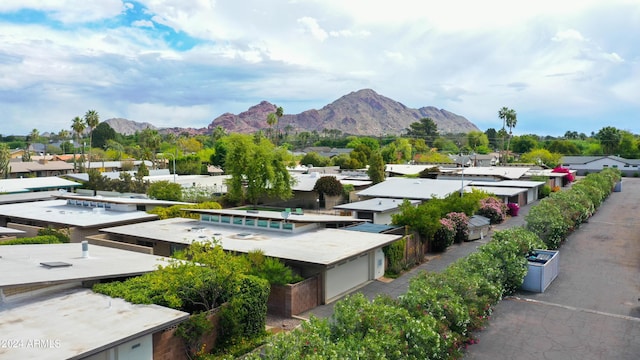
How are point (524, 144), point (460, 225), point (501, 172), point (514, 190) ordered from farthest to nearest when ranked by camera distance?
point (524, 144) < point (501, 172) < point (514, 190) < point (460, 225)

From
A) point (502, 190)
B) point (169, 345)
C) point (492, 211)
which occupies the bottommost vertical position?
point (169, 345)

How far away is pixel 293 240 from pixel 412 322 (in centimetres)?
1402

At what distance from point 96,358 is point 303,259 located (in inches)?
425

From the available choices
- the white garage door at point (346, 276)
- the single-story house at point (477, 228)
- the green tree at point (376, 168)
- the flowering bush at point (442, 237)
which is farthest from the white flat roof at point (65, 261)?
the green tree at point (376, 168)

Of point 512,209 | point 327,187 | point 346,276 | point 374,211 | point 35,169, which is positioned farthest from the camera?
point 35,169

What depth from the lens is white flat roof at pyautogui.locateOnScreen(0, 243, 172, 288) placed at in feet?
55.8

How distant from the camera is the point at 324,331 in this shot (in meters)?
13.7

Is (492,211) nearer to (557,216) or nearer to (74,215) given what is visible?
(557,216)

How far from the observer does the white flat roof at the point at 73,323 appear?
42.3ft

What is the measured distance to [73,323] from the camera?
1480 cm

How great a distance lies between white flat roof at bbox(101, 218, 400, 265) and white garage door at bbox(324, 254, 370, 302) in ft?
3.11

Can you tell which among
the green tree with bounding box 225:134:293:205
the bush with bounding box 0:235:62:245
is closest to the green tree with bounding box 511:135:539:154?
the green tree with bounding box 225:134:293:205

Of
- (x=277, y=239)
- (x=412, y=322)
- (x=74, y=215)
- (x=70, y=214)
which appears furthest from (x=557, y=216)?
(x=70, y=214)

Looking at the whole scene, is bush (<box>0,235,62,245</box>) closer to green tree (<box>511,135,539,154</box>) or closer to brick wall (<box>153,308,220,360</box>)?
brick wall (<box>153,308,220,360</box>)
